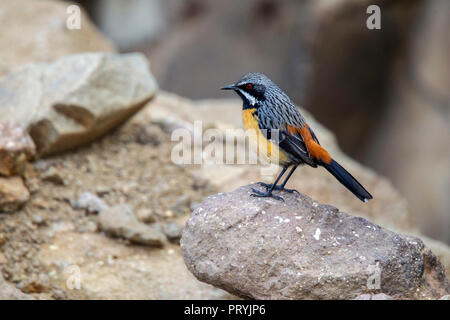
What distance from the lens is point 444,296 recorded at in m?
4.64

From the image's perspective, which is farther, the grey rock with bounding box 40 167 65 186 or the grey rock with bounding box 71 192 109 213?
the grey rock with bounding box 40 167 65 186

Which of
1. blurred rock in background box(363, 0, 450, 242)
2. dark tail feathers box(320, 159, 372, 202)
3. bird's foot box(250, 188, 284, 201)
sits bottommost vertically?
blurred rock in background box(363, 0, 450, 242)

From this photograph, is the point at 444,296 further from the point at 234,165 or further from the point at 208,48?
the point at 208,48

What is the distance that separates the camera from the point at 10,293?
5.18 meters

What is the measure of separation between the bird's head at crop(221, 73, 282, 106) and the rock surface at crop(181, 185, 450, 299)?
1019 mm

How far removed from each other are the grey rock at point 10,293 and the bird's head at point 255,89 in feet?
8.17

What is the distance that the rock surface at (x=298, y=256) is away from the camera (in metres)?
4.61

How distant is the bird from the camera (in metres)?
5.17
